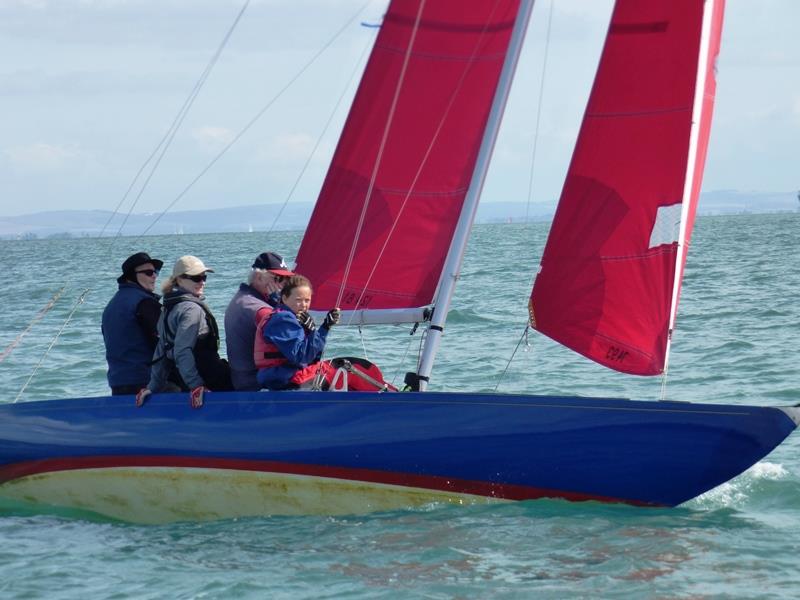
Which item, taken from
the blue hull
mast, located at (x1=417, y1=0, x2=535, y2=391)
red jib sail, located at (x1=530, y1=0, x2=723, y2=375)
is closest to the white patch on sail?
red jib sail, located at (x1=530, y1=0, x2=723, y2=375)

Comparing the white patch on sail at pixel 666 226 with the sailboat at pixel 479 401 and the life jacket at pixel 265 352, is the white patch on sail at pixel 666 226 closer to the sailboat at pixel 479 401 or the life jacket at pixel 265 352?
the sailboat at pixel 479 401

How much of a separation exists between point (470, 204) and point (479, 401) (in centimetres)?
155

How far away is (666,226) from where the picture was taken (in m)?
6.88

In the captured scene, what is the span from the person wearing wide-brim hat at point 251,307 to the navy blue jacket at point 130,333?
63 centimetres

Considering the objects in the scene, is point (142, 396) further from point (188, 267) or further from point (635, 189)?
point (635, 189)

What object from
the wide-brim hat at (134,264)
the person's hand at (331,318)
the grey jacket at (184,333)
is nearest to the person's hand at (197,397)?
the grey jacket at (184,333)

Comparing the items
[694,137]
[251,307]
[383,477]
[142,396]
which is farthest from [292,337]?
[694,137]

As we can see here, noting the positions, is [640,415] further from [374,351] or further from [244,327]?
[374,351]

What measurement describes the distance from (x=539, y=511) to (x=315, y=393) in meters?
1.34

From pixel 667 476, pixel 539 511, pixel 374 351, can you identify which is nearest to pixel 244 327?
pixel 539 511

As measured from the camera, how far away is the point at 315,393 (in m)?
6.78

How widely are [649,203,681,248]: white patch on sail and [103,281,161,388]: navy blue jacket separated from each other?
293 centimetres

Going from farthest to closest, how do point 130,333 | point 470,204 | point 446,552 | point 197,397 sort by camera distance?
1. point 470,204
2. point 130,333
3. point 197,397
4. point 446,552

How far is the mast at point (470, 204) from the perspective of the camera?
7.48 m
